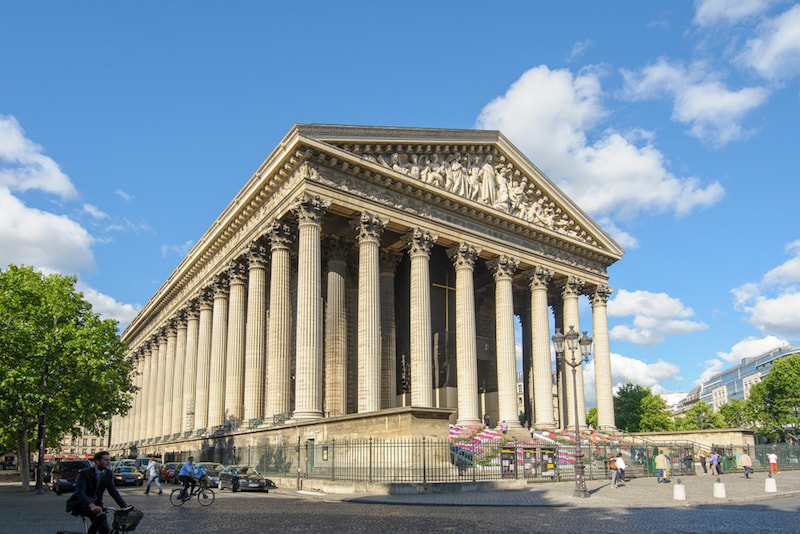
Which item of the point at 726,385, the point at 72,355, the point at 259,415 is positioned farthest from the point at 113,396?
the point at 726,385

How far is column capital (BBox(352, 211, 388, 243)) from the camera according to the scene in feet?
118

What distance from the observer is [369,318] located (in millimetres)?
34656

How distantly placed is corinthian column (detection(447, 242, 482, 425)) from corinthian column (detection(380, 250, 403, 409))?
417cm

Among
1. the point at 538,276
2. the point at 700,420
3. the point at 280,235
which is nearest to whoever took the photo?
the point at 280,235

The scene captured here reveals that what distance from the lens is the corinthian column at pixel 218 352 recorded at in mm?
41875

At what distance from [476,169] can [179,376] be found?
28814mm

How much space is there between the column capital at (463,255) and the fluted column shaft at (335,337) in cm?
668

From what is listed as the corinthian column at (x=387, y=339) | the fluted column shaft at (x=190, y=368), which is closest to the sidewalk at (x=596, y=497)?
the corinthian column at (x=387, y=339)

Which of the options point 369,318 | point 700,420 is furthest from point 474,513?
point 700,420

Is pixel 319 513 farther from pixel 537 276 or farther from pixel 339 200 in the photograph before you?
pixel 537 276

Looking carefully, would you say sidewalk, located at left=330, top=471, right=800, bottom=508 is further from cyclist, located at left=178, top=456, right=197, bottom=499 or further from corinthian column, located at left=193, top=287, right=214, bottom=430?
corinthian column, located at left=193, top=287, right=214, bottom=430

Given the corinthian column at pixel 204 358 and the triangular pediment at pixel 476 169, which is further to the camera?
the corinthian column at pixel 204 358

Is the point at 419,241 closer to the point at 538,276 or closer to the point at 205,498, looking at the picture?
the point at 538,276

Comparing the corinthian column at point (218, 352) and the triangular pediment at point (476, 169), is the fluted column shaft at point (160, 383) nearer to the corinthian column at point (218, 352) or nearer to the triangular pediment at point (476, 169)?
the corinthian column at point (218, 352)
